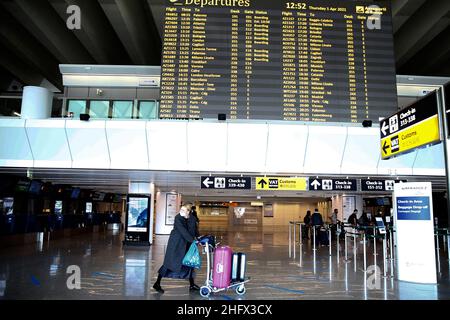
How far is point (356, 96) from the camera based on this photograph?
10.9m

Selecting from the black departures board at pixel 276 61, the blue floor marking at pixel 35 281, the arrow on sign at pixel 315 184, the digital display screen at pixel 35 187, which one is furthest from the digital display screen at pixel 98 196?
the blue floor marking at pixel 35 281

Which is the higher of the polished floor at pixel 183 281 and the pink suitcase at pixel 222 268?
the pink suitcase at pixel 222 268

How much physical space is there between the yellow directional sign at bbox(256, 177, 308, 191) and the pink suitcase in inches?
280

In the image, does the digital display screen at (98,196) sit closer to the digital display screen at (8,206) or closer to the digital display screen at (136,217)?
the digital display screen at (8,206)

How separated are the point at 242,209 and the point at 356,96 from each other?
93.6 ft

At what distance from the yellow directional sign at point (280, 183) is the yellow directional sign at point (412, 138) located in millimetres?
5293

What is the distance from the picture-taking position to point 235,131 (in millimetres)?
12273

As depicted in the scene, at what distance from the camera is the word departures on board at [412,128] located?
6.70 m

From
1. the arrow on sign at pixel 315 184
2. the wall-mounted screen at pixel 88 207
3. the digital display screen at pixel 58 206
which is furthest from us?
the wall-mounted screen at pixel 88 207

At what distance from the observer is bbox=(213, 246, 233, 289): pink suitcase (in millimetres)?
6688

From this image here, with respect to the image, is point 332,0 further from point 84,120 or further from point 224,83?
point 84,120

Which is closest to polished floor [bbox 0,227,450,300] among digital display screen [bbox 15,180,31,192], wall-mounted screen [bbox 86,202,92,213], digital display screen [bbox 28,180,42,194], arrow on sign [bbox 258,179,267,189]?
arrow on sign [bbox 258,179,267,189]
